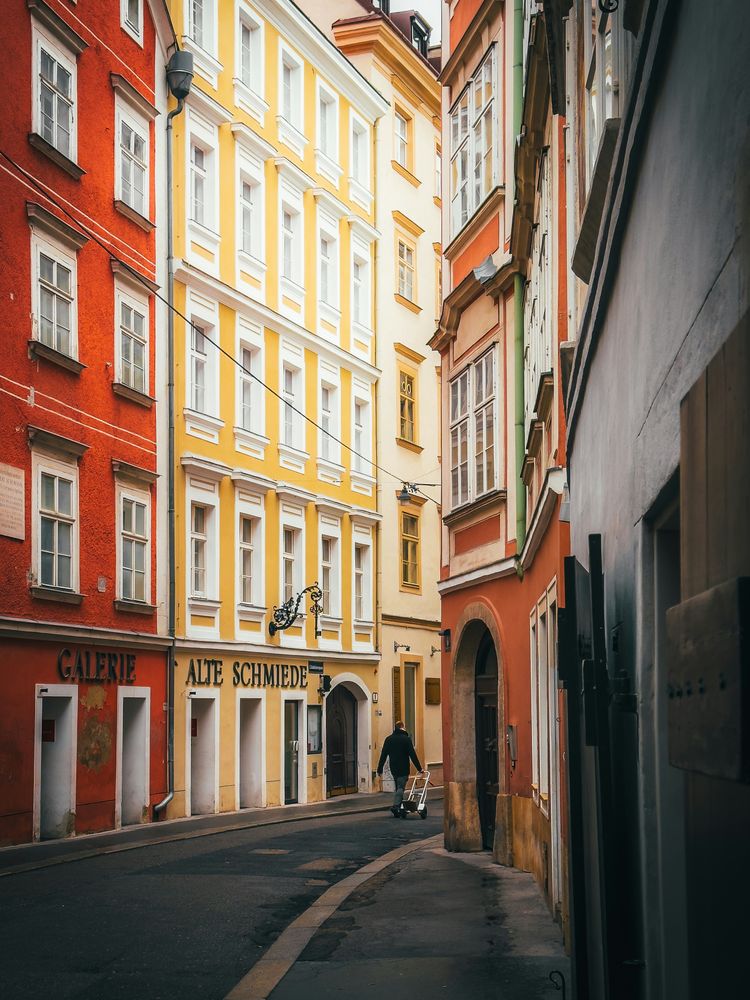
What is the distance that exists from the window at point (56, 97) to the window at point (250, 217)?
8039mm

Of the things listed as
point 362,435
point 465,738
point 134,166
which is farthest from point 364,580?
point 465,738

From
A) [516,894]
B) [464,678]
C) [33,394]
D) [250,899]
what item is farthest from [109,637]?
[516,894]

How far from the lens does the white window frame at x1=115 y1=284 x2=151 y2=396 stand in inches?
1045

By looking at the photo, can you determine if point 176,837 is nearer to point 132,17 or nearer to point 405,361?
point 132,17

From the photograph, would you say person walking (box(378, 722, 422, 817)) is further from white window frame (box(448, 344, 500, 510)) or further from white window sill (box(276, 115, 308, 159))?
white window sill (box(276, 115, 308, 159))

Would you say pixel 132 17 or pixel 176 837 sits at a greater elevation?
pixel 132 17

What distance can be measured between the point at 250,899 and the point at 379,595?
2420cm

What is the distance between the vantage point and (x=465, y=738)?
19344 mm

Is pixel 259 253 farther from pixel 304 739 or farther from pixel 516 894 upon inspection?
pixel 516 894

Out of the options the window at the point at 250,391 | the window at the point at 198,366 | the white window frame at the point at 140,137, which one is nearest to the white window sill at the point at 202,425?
the window at the point at 198,366

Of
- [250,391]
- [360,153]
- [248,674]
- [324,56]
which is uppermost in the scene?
[324,56]

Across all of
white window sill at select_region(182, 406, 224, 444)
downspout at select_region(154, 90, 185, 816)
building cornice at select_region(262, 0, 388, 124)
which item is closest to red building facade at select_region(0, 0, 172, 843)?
downspout at select_region(154, 90, 185, 816)

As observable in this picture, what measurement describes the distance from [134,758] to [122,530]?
4.09 m

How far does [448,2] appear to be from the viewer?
21.4m
